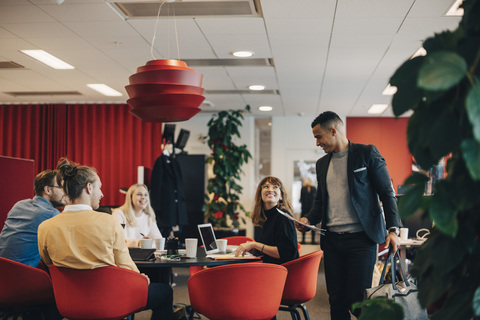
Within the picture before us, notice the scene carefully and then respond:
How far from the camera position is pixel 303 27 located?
15.9 feet

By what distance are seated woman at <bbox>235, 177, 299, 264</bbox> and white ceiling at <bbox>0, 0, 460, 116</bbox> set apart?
1.71 metres

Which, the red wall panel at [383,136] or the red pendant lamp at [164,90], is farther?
the red wall panel at [383,136]

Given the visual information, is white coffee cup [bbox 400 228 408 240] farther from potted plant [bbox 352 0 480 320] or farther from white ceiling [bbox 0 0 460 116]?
potted plant [bbox 352 0 480 320]

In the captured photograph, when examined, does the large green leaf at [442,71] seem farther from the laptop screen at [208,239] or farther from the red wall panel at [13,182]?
the red wall panel at [13,182]

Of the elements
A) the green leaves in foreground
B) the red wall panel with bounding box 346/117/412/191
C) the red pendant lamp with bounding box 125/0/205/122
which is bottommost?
the green leaves in foreground

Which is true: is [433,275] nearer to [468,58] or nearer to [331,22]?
[468,58]


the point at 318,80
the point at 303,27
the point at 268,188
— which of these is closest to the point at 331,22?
the point at 303,27

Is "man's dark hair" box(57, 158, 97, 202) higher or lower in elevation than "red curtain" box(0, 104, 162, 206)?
lower

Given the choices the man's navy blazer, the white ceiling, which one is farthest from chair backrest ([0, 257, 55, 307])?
the white ceiling

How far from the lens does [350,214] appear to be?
2.97 metres

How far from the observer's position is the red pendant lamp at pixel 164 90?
115 inches

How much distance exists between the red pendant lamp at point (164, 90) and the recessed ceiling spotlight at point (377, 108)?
6780 mm

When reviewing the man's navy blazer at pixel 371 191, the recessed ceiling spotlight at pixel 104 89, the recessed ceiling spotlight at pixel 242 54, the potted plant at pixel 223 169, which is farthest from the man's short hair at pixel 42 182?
the potted plant at pixel 223 169

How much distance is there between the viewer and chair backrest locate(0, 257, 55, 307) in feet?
10.2
